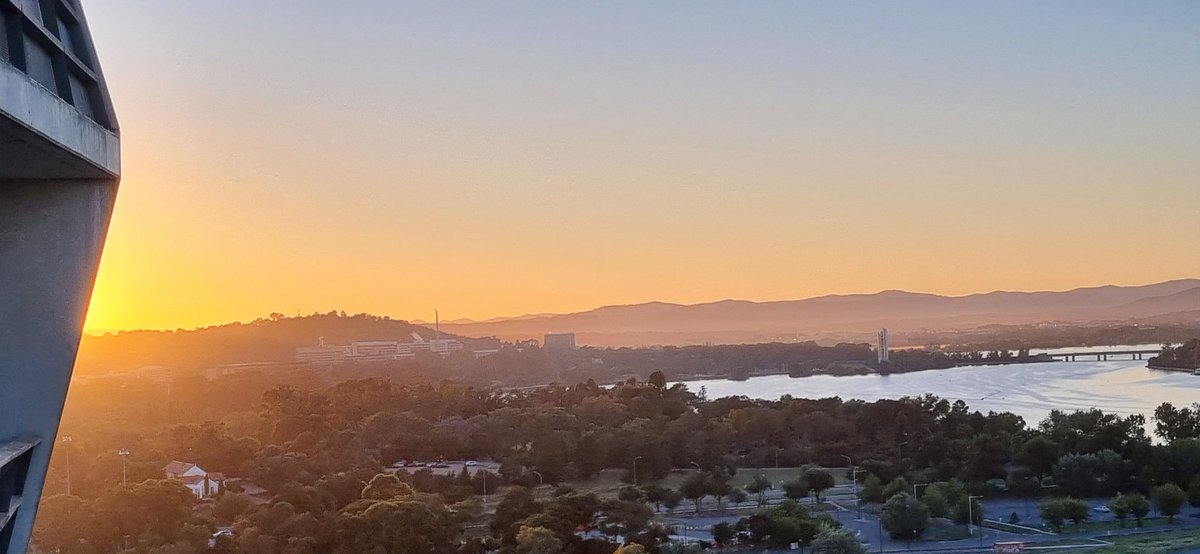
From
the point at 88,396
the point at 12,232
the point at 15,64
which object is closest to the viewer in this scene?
the point at 15,64

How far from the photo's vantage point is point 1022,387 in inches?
1438

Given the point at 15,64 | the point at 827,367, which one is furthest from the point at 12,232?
the point at 827,367

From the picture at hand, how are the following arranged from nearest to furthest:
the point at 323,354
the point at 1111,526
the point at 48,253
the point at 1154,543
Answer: the point at 48,253 → the point at 1154,543 → the point at 1111,526 → the point at 323,354

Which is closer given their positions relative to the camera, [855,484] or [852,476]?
[855,484]

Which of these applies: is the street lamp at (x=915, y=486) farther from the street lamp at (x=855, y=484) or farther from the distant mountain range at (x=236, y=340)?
the distant mountain range at (x=236, y=340)

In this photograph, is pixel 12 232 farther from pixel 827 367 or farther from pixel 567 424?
pixel 827 367

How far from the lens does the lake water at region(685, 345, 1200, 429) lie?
2900 cm

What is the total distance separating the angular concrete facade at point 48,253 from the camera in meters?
2.15

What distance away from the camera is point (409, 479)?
46.7 feet

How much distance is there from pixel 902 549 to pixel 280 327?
167 ft

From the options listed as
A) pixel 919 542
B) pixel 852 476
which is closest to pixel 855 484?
pixel 852 476

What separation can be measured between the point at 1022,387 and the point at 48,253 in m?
37.9

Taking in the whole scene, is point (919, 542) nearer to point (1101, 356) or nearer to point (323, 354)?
point (323, 354)

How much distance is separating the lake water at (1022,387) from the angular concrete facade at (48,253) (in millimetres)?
23846
